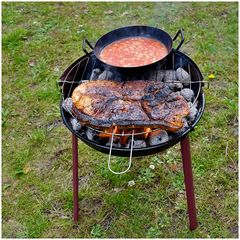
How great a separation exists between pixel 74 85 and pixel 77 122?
0.49 metres

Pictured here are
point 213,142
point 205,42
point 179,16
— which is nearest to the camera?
point 213,142

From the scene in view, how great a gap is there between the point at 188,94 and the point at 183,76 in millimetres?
215

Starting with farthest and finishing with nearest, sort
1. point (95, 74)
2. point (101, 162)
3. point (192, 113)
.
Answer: point (101, 162), point (95, 74), point (192, 113)

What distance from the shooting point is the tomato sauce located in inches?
A: 117

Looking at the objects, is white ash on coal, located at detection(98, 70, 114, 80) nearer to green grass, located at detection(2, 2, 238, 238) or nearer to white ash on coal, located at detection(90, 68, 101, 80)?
white ash on coal, located at detection(90, 68, 101, 80)

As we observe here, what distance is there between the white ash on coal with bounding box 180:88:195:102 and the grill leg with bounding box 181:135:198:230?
28 centimetres

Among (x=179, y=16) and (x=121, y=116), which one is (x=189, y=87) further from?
(x=179, y=16)

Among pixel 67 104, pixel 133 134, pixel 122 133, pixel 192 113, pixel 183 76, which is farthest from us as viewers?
pixel 183 76

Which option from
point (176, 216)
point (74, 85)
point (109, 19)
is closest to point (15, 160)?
point (74, 85)

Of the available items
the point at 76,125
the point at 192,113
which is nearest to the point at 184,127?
the point at 192,113

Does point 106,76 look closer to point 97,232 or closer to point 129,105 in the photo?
point 129,105

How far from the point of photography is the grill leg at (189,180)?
9.14 feet

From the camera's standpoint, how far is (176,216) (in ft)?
11.1

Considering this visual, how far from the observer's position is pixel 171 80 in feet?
9.93
